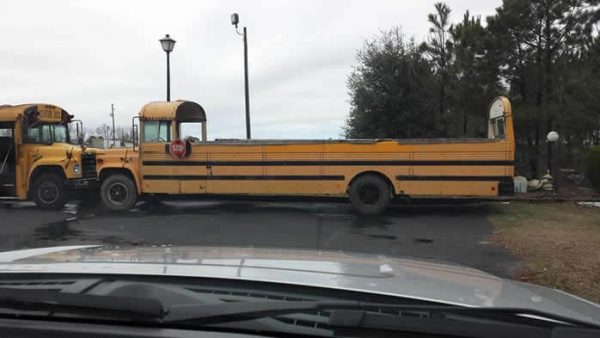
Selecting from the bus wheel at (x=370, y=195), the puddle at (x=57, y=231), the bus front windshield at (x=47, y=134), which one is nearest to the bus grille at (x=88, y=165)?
the bus front windshield at (x=47, y=134)

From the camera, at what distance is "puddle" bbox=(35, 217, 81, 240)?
11359 millimetres

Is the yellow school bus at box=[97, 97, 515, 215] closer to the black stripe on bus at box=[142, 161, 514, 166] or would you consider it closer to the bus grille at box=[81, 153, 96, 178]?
the black stripe on bus at box=[142, 161, 514, 166]

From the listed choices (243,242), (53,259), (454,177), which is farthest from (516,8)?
(53,259)

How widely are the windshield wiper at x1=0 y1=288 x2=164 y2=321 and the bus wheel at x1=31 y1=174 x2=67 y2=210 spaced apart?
49.3 ft

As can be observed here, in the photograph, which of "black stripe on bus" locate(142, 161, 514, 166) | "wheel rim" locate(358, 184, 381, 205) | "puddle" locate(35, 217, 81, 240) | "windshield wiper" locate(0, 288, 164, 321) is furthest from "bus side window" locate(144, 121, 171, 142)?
"windshield wiper" locate(0, 288, 164, 321)

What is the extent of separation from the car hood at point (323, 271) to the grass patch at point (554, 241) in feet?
15.7

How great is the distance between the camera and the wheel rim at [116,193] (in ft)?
51.0

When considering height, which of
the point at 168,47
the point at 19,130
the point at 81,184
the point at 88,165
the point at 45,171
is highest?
the point at 168,47

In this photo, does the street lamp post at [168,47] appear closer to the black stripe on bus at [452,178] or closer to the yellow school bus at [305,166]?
the yellow school bus at [305,166]

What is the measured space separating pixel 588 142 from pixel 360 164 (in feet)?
48.0

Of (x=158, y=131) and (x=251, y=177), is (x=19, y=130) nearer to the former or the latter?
(x=158, y=131)

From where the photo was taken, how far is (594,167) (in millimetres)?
17594

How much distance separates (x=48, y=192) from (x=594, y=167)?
1570 cm

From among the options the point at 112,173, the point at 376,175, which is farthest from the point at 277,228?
the point at 112,173
